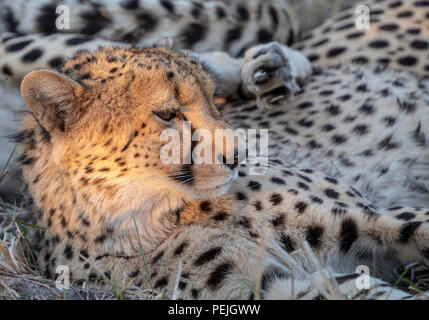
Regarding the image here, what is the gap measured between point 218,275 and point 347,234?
47 centimetres

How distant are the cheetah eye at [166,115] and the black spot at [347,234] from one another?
0.65 m

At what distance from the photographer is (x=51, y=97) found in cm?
201

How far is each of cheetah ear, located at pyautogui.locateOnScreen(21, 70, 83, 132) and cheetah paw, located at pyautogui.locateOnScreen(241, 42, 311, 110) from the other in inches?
44.0

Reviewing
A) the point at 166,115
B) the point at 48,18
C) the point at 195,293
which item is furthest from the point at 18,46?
the point at 195,293

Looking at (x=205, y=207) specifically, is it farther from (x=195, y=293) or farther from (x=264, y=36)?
(x=264, y=36)

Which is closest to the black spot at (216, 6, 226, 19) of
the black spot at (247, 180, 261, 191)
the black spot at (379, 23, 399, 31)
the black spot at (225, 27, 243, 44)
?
the black spot at (225, 27, 243, 44)

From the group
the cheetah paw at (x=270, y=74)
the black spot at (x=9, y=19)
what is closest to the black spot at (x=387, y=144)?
the cheetah paw at (x=270, y=74)

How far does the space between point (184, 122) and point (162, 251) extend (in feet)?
1.32

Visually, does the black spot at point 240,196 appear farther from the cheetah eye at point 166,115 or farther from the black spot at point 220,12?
the black spot at point 220,12

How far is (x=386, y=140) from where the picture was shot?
2971 millimetres

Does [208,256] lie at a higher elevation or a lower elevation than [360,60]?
lower

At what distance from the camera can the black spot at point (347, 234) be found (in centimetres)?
222

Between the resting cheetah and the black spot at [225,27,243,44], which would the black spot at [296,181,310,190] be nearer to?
the resting cheetah

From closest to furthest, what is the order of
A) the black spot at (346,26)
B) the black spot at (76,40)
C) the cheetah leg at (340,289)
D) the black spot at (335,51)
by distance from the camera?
1. the cheetah leg at (340,289)
2. the black spot at (76,40)
3. the black spot at (335,51)
4. the black spot at (346,26)
